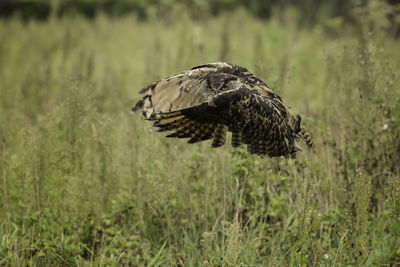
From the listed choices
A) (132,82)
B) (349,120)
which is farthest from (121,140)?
(132,82)

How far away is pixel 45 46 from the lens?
823cm

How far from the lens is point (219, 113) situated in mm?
2193

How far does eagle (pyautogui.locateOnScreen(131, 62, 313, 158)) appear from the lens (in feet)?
7.01

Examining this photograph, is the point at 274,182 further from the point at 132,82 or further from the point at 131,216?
the point at 132,82

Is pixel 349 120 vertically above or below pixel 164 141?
above

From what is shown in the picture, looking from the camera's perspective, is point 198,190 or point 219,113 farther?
A: point 198,190

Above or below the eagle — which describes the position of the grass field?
below

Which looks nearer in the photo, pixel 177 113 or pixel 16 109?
pixel 177 113

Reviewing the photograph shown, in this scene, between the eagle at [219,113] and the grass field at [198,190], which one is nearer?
the eagle at [219,113]

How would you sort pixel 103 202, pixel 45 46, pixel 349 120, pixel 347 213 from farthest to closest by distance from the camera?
pixel 45 46 < pixel 349 120 < pixel 103 202 < pixel 347 213

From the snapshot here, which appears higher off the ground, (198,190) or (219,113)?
(219,113)

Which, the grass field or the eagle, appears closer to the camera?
the eagle

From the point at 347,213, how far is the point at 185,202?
3.76 ft

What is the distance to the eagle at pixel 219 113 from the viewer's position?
2137 millimetres
